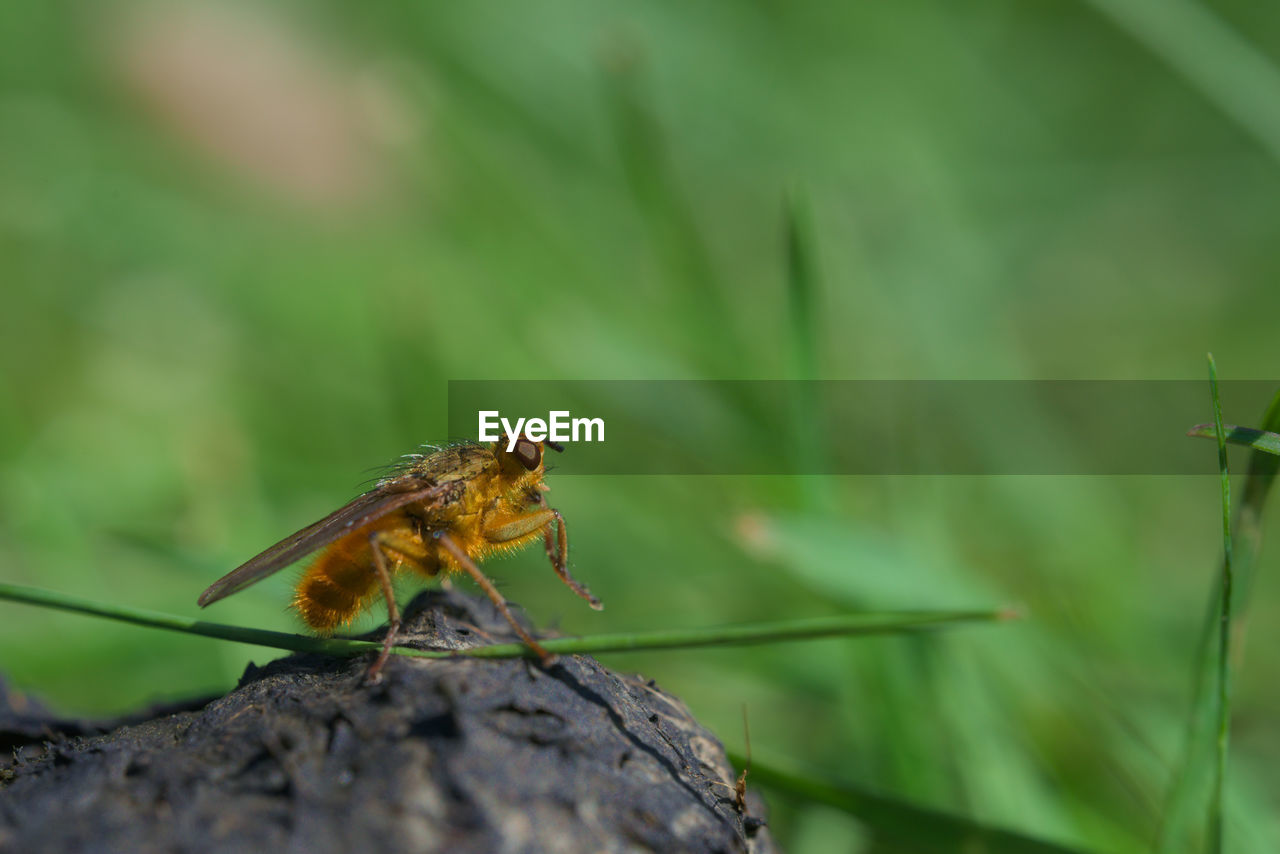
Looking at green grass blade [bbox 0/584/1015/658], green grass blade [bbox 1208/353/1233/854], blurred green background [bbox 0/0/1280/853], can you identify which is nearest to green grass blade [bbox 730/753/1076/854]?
blurred green background [bbox 0/0/1280/853]

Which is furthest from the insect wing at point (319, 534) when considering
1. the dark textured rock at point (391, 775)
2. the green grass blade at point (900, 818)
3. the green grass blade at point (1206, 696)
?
the green grass blade at point (1206, 696)

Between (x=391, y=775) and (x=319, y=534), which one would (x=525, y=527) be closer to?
(x=319, y=534)

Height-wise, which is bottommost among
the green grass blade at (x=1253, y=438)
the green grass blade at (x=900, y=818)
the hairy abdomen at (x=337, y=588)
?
the green grass blade at (x=900, y=818)

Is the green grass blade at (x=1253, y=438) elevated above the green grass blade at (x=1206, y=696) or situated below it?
above

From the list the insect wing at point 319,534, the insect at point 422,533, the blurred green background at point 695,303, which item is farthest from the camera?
the blurred green background at point 695,303

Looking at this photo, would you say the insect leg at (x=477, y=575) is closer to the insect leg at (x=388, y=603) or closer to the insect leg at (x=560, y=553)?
the insect leg at (x=388, y=603)
